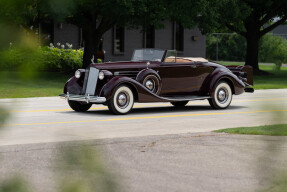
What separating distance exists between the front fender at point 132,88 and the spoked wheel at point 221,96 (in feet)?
5.09

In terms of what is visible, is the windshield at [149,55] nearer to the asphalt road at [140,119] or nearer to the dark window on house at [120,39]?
the asphalt road at [140,119]

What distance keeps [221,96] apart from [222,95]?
0.04 metres

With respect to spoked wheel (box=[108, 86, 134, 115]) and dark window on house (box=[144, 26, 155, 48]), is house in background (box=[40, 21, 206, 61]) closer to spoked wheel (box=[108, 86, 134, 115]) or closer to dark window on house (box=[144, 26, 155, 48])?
dark window on house (box=[144, 26, 155, 48])

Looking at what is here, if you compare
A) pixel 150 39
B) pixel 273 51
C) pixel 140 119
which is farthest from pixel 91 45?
pixel 273 51

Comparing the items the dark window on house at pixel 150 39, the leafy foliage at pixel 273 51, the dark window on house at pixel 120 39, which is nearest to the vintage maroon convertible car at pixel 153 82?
the leafy foliage at pixel 273 51

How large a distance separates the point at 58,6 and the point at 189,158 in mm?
6381

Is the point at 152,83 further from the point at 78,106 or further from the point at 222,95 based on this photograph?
the point at 222,95

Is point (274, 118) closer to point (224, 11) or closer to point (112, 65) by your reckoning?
point (112, 65)

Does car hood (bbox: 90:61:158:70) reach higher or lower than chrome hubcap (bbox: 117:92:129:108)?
higher

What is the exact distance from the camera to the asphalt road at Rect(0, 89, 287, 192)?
154 centimetres

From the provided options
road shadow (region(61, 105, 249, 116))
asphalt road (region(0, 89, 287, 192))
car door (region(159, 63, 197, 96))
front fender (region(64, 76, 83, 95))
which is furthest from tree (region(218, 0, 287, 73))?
asphalt road (region(0, 89, 287, 192))

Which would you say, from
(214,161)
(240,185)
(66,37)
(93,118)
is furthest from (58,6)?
(66,37)

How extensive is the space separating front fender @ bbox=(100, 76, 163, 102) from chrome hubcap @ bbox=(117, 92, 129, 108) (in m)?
0.24

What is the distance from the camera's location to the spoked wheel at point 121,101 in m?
12.8
